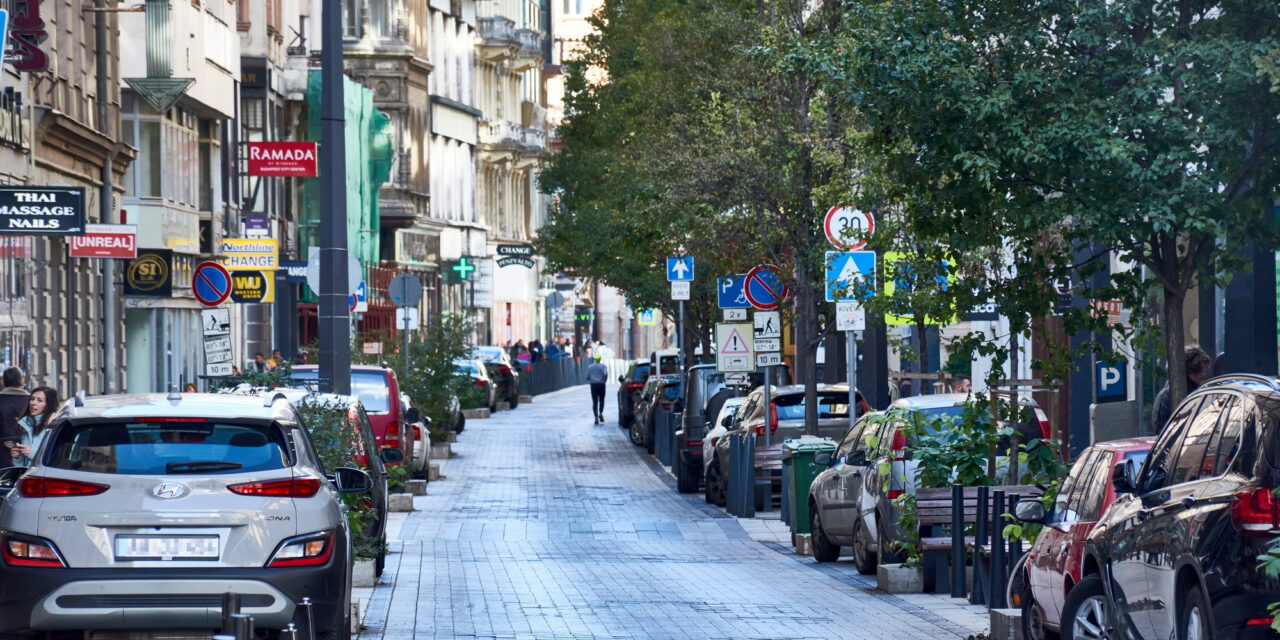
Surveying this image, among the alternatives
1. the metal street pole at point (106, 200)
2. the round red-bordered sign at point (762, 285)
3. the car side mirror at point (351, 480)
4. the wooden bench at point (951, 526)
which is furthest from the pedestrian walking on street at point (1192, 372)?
the metal street pole at point (106, 200)

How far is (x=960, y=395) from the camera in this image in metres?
19.4

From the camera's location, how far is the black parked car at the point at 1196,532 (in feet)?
26.9

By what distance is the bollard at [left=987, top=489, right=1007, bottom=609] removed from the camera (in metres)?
14.4

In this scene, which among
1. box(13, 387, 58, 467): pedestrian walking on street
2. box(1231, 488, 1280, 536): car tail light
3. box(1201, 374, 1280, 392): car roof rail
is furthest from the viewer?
box(13, 387, 58, 467): pedestrian walking on street

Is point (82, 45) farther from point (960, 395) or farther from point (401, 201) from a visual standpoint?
point (401, 201)

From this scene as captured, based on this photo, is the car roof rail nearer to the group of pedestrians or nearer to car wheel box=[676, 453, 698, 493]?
the group of pedestrians

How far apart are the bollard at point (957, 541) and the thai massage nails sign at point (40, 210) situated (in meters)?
10.2

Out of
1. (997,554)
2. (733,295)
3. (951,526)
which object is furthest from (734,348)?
(997,554)

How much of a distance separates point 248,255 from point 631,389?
17.8 meters

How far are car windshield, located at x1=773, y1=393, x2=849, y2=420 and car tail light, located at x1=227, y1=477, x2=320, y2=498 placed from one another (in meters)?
17.3

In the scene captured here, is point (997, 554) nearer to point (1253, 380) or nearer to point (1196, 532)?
point (1253, 380)

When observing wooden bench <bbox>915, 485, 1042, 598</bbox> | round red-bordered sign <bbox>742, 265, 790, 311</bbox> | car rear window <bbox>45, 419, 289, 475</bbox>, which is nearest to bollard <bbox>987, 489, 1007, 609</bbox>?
wooden bench <bbox>915, 485, 1042, 598</bbox>

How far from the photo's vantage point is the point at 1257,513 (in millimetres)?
8219

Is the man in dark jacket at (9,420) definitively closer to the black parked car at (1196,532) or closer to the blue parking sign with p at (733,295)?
the black parked car at (1196,532)
